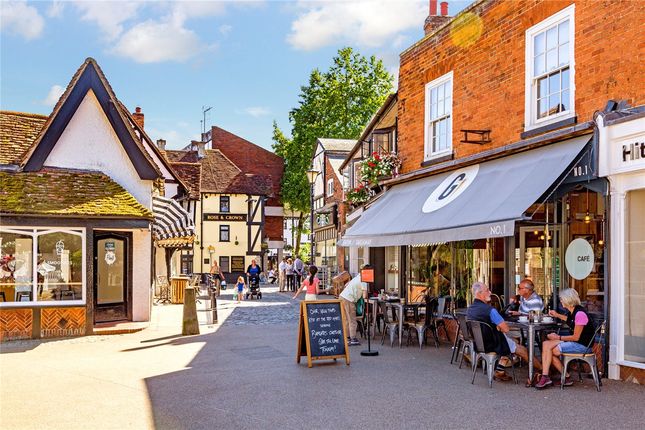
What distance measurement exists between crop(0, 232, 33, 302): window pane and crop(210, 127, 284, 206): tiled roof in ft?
138

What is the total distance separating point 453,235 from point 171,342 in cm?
666

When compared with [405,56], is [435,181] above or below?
below

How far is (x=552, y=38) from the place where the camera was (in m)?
10.9

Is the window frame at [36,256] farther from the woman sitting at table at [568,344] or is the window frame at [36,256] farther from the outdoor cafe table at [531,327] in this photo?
the woman sitting at table at [568,344]

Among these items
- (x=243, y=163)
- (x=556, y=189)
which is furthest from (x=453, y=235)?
(x=243, y=163)

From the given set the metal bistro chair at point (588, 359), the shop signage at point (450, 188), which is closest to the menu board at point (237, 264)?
the shop signage at point (450, 188)

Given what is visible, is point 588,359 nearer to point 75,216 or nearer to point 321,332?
point 321,332

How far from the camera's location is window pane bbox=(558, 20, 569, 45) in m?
10.5

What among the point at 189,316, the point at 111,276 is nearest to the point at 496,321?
the point at 189,316

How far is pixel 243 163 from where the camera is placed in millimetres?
57688

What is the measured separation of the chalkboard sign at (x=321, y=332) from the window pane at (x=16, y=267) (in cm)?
745

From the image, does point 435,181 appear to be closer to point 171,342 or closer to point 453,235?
point 453,235

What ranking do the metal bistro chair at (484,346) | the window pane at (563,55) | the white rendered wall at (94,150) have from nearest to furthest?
the metal bistro chair at (484,346), the window pane at (563,55), the white rendered wall at (94,150)

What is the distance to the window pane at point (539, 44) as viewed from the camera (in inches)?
439
